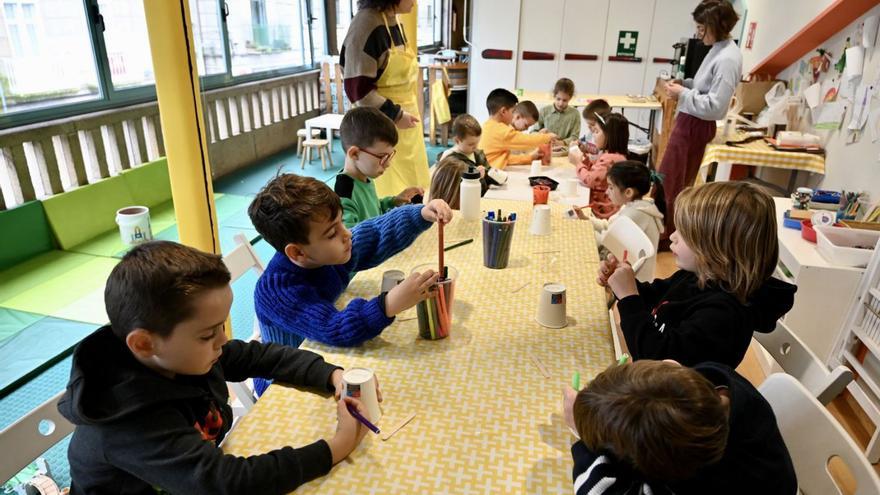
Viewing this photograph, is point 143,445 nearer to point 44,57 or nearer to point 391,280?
point 391,280

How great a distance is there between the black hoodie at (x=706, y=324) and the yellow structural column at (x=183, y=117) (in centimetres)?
140

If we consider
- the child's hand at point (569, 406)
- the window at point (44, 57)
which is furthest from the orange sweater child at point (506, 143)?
the window at point (44, 57)

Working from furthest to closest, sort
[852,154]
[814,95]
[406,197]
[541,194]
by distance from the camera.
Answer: [814,95] < [852,154] < [406,197] < [541,194]

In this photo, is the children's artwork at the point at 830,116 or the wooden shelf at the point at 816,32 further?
the children's artwork at the point at 830,116

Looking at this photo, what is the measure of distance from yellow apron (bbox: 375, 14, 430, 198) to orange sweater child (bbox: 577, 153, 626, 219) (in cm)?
86

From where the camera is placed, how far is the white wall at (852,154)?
2.70m

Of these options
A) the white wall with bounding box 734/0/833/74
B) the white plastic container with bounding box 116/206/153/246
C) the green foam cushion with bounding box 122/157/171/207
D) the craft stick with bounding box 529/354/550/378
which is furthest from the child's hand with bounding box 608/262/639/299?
the green foam cushion with bounding box 122/157/171/207

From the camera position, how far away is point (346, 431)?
0.92 metres

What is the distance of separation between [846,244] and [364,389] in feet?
7.21

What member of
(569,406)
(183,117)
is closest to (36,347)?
(183,117)

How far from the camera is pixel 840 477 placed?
6.41ft

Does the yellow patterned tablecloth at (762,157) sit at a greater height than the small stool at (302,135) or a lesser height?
greater

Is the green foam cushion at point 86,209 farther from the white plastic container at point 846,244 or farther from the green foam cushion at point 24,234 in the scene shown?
the white plastic container at point 846,244

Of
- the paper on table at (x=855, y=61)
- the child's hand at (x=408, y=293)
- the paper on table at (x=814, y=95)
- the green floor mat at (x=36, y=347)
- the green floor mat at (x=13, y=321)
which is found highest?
the paper on table at (x=855, y=61)
